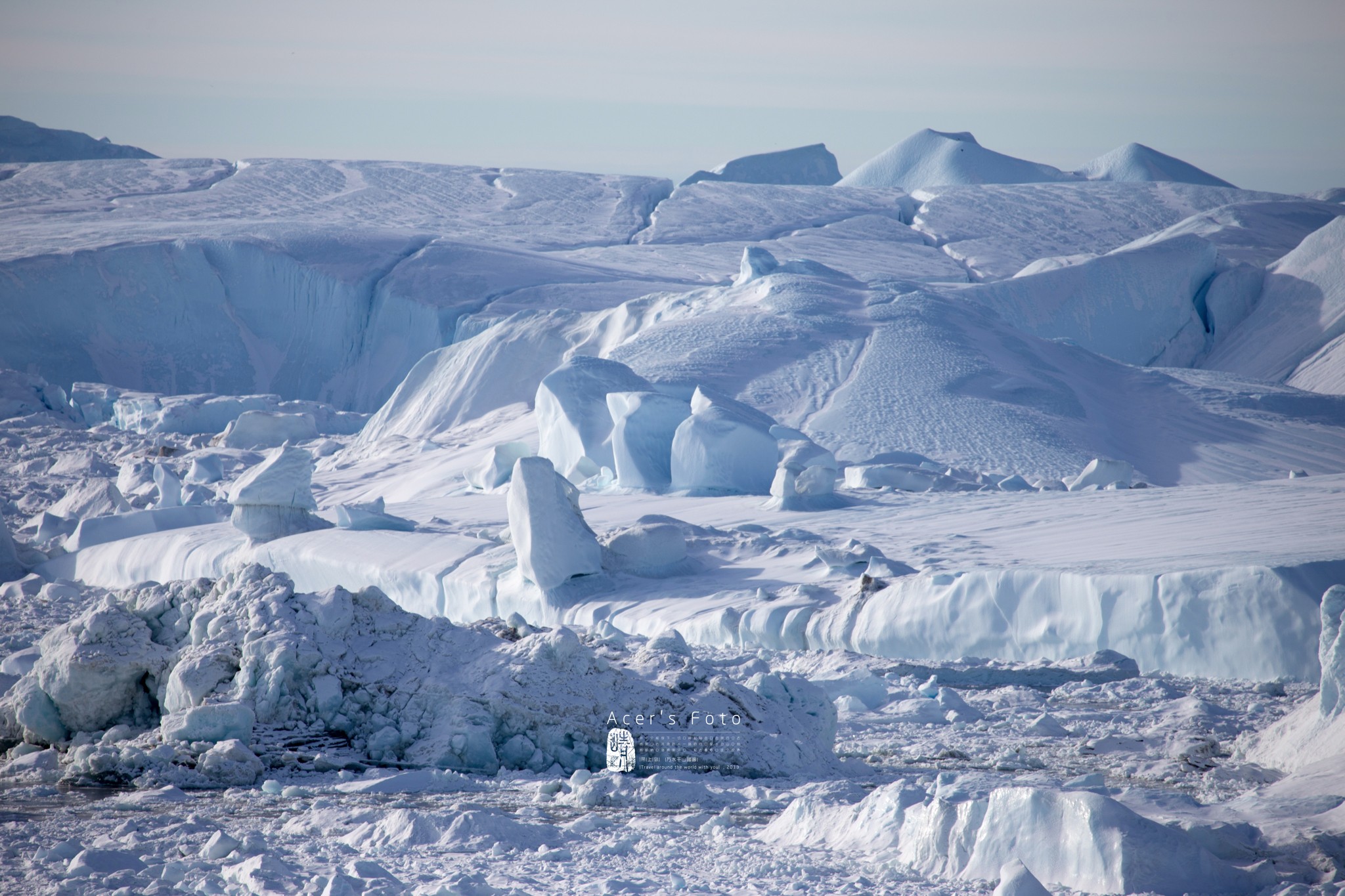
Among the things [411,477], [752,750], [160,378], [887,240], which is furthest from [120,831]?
[887,240]

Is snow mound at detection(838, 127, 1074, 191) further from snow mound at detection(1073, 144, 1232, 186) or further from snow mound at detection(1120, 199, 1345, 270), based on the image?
snow mound at detection(1120, 199, 1345, 270)

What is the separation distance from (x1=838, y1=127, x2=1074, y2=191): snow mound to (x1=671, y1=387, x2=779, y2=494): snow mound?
1184 inches

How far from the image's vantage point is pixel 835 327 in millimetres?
16047

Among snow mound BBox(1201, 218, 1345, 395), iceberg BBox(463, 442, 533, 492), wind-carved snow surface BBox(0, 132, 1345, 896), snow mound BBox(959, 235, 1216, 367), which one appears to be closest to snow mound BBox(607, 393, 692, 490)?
wind-carved snow surface BBox(0, 132, 1345, 896)

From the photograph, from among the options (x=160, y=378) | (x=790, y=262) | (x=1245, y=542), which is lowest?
(x=160, y=378)

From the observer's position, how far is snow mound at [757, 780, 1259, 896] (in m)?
2.59

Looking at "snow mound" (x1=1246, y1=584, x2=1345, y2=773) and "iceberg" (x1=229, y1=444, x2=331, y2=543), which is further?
"iceberg" (x1=229, y1=444, x2=331, y2=543)

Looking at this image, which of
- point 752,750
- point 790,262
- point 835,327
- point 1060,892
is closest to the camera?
point 1060,892

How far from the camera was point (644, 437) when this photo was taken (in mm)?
11883

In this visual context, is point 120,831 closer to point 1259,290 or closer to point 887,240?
point 1259,290

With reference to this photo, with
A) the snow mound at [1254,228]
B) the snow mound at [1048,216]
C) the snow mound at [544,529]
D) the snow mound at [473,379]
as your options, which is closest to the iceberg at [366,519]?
the snow mound at [544,529]

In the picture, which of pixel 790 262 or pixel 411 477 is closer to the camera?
pixel 411 477

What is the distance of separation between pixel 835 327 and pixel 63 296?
49.2 feet

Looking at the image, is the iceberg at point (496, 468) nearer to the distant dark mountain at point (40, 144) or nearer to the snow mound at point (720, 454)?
the snow mound at point (720, 454)
